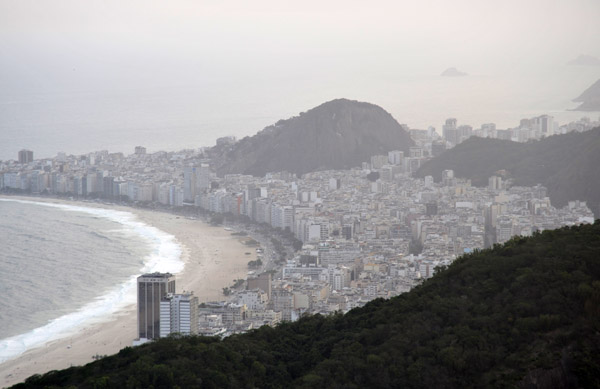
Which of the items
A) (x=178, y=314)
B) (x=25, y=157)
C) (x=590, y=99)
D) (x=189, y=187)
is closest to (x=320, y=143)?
(x=189, y=187)

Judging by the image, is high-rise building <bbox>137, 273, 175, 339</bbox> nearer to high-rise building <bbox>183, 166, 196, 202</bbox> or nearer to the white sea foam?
the white sea foam

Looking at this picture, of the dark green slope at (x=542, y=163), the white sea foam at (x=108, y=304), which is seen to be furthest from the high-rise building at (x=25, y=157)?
the dark green slope at (x=542, y=163)

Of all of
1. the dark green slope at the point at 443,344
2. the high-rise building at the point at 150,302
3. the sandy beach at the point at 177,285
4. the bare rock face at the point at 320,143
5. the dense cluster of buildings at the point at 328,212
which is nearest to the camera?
the dark green slope at the point at 443,344

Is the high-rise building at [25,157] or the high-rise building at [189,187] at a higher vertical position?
the high-rise building at [25,157]

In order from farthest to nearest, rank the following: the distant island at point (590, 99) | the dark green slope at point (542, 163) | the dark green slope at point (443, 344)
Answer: the distant island at point (590, 99)
the dark green slope at point (542, 163)
the dark green slope at point (443, 344)

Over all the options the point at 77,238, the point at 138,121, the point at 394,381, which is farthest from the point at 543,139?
the point at 138,121

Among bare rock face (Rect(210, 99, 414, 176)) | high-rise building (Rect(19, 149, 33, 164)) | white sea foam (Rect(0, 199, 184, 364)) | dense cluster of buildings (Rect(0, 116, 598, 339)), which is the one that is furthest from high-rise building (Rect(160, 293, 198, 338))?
high-rise building (Rect(19, 149, 33, 164))

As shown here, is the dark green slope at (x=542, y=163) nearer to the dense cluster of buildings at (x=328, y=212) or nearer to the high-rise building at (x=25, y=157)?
the dense cluster of buildings at (x=328, y=212)

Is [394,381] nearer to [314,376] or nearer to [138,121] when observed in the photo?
[314,376]
